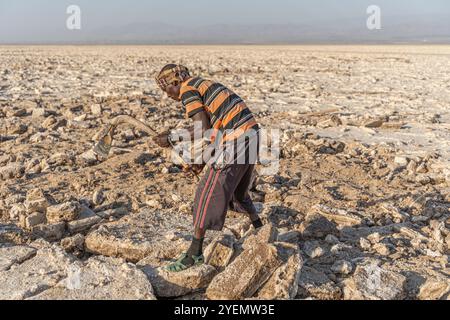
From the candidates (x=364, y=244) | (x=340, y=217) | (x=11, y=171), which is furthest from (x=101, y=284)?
(x=11, y=171)

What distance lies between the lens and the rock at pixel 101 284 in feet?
9.80

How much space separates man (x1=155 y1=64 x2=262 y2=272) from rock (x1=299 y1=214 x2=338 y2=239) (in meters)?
1.00

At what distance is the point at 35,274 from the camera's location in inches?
129

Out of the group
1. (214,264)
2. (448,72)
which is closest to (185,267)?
(214,264)

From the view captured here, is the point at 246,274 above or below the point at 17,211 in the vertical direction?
below

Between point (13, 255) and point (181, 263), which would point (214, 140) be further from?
point (13, 255)

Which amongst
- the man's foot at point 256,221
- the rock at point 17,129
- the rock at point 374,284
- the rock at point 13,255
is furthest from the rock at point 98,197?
the rock at point 17,129

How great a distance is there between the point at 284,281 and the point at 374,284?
23.1 inches

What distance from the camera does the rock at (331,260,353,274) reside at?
10.9ft

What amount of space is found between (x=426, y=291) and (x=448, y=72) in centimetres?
1614

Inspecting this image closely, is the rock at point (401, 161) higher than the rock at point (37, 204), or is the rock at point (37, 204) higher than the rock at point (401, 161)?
the rock at point (401, 161)

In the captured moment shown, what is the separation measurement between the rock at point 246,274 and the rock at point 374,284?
19.2 inches

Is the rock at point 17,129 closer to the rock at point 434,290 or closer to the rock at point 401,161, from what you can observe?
the rock at point 401,161

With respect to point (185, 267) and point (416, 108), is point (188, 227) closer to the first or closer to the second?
point (185, 267)
